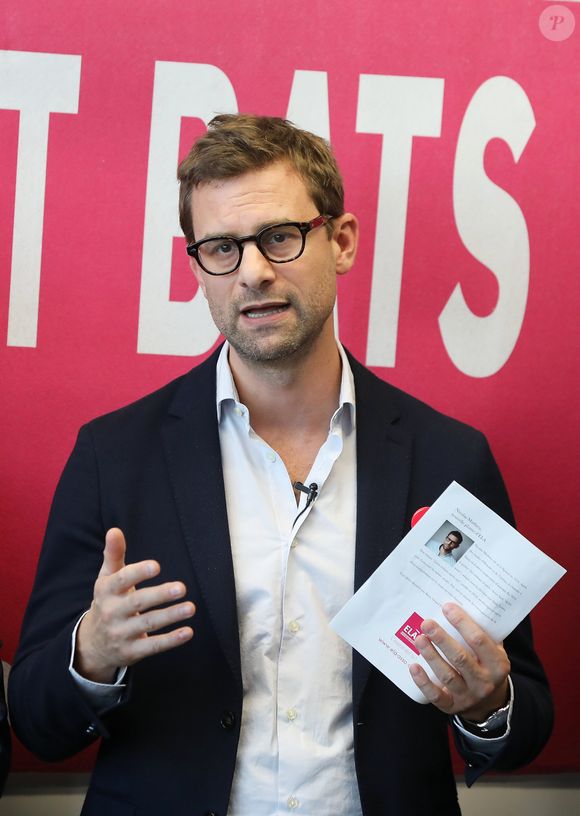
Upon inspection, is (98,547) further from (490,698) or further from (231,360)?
(490,698)

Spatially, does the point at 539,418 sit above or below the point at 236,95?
below

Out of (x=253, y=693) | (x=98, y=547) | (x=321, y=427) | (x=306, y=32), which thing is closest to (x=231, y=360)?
(x=321, y=427)

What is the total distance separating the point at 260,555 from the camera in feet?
6.91

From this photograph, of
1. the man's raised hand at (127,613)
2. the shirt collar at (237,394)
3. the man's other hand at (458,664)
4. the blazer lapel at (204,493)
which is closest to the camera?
the man's raised hand at (127,613)

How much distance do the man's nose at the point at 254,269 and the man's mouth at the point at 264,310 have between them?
0.17ft

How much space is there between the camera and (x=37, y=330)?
265 centimetres

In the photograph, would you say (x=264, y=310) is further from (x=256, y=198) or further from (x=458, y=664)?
(x=458, y=664)

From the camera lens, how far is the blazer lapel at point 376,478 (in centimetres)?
210

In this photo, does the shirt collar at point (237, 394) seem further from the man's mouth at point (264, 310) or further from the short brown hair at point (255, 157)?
the short brown hair at point (255, 157)

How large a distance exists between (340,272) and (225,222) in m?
0.34

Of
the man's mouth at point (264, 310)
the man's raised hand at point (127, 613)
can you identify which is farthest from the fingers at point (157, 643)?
the man's mouth at point (264, 310)

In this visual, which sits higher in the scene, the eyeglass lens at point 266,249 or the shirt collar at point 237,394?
the eyeglass lens at point 266,249

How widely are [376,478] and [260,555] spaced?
11.9 inches

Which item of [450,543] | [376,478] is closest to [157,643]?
[450,543]
